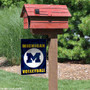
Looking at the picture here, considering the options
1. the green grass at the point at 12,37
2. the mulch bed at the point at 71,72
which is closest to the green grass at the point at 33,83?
the mulch bed at the point at 71,72

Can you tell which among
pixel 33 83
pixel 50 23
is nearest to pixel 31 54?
pixel 50 23

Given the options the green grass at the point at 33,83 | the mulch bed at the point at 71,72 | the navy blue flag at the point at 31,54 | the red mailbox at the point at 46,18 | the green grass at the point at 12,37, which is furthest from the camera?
the green grass at the point at 12,37

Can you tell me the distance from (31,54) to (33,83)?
3.10m

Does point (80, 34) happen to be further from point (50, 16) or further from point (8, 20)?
point (50, 16)

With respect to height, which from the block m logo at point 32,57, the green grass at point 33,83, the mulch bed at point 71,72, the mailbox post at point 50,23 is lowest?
the mulch bed at point 71,72

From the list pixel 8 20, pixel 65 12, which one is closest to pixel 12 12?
pixel 8 20

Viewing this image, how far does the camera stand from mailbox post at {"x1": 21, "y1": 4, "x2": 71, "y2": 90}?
4238 millimetres

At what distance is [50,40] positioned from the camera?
14.4ft

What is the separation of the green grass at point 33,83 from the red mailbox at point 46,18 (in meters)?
2.78

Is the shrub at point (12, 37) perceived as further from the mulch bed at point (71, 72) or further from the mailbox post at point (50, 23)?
the mailbox post at point (50, 23)

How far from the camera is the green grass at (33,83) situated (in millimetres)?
6877

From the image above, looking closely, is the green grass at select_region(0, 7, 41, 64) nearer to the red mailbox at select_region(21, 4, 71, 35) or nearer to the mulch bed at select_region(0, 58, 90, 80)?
the mulch bed at select_region(0, 58, 90, 80)

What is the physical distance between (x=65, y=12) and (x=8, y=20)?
21.0ft

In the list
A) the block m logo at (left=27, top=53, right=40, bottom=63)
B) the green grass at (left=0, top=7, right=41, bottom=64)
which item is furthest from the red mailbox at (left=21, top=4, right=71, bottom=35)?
the green grass at (left=0, top=7, right=41, bottom=64)
